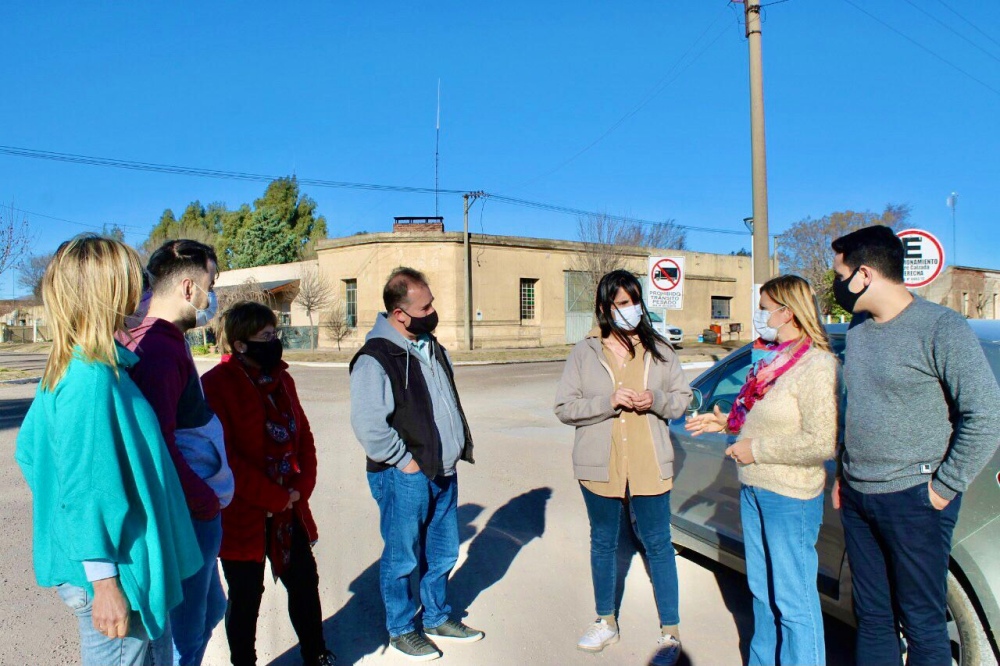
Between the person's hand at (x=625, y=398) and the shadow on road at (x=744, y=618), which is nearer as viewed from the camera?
the person's hand at (x=625, y=398)

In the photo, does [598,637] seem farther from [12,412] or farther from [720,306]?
[720,306]

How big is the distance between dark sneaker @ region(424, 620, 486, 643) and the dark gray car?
160cm

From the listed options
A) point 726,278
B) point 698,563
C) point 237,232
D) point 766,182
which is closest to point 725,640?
point 698,563

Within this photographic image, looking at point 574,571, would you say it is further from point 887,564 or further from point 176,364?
point 176,364

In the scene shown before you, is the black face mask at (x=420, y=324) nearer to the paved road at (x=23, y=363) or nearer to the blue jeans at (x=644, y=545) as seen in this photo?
the blue jeans at (x=644, y=545)

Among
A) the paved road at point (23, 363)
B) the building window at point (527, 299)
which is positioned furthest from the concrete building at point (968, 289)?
the paved road at point (23, 363)

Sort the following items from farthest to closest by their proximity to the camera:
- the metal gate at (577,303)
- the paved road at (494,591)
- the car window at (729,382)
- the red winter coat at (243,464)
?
the metal gate at (577,303) → the car window at (729,382) → the paved road at (494,591) → the red winter coat at (243,464)

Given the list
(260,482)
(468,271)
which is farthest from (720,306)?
(260,482)

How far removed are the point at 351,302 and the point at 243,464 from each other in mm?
33577

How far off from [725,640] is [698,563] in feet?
3.82

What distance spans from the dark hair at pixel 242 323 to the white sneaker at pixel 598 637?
232 cm

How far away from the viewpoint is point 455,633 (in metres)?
3.87

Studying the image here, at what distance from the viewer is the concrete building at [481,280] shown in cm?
3312

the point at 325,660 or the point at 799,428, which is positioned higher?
the point at 799,428
